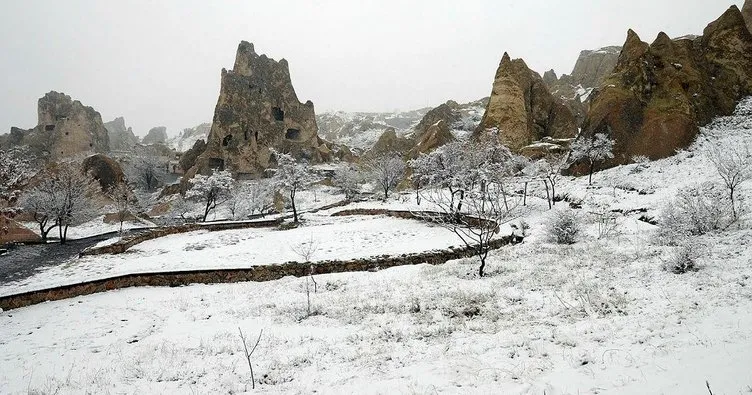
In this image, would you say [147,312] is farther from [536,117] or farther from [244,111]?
[244,111]

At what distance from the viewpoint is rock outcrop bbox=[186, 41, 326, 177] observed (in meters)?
60.4

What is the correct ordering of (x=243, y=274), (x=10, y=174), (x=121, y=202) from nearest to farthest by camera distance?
(x=243, y=274), (x=10, y=174), (x=121, y=202)

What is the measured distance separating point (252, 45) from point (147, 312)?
67.1 m

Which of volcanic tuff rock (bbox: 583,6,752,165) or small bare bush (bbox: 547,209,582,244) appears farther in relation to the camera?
volcanic tuff rock (bbox: 583,6,752,165)

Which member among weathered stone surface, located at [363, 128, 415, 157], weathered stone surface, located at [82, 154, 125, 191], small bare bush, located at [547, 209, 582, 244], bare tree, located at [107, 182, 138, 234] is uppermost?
weathered stone surface, located at [363, 128, 415, 157]

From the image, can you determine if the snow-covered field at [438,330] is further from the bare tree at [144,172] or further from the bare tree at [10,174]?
the bare tree at [144,172]

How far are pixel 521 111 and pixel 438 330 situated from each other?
45838 millimetres

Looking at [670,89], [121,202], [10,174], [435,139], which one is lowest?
[121,202]

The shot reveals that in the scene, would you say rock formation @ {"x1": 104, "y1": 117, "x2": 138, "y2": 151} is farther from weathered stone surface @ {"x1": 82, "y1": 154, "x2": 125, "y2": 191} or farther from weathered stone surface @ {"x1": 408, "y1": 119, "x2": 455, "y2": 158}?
weathered stone surface @ {"x1": 408, "y1": 119, "x2": 455, "y2": 158}

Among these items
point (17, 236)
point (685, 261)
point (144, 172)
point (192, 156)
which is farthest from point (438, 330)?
point (144, 172)

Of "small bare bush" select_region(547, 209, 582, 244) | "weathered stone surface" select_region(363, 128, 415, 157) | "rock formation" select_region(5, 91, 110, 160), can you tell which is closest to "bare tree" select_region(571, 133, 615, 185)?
"small bare bush" select_region(547, 209, 582, 244)

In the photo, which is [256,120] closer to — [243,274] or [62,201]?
[62,201]

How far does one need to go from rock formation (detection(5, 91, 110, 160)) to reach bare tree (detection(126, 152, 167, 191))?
18757 mm

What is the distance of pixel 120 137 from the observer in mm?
114188
